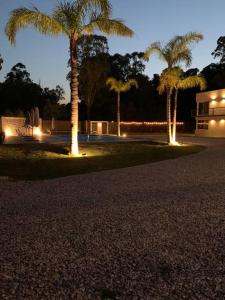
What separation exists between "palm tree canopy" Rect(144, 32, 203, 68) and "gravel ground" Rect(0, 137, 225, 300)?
1797 centimetres

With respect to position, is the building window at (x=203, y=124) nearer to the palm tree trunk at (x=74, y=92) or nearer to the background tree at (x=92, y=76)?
the background tree at (x=92, y=76)

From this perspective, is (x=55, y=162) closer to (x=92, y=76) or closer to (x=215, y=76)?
(x=92, y=76)

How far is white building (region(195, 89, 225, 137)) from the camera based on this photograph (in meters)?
40.8

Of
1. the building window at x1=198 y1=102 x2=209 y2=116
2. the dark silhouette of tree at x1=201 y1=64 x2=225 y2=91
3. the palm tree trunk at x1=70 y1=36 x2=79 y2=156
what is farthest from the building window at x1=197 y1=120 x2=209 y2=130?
the palm tree trunk at x1=70 y1=36 x2=79 y2=156

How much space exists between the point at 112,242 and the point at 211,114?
130 feet

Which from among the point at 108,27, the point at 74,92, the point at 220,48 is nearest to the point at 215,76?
the point at 220,48

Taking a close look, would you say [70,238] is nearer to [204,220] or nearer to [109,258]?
[109,258]

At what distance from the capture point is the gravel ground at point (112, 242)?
362 cm

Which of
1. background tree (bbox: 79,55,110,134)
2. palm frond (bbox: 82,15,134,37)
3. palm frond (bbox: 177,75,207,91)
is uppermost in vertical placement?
background tree (bbox: 79,55,110,134)

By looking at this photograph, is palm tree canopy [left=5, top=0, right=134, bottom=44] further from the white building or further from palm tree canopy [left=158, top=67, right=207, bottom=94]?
the white building

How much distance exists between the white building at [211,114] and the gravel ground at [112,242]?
33517 mm

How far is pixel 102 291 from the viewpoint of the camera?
352 cm

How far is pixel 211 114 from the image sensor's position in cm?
4231

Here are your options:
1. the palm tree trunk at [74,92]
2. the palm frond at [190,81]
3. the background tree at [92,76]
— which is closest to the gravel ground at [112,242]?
the palm tree trunk at [74,92]
